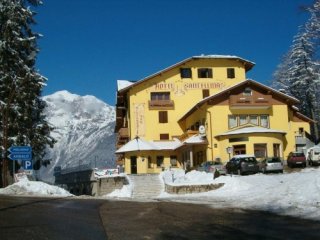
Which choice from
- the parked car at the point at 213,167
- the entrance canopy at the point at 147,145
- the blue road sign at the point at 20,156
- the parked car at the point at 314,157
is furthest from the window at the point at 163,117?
the blue road sign at the point at 20,156

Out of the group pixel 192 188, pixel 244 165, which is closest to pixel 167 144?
pixel 244 165

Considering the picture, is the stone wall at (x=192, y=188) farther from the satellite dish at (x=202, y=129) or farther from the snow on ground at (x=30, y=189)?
the satellite dish at (x=202, y=129)

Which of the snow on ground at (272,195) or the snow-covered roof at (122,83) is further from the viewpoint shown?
the snow-covered roof at (122,83)

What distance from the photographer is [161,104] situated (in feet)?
208

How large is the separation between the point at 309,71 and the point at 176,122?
23.3 meters

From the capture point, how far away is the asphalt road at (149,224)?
43.1ft

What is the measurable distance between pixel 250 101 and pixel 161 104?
13.4m

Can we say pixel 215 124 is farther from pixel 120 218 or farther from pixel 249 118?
pixel 120 218

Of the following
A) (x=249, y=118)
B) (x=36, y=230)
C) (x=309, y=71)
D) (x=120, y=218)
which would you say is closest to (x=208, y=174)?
(x=249, y=118)

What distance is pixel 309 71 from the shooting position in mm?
73688

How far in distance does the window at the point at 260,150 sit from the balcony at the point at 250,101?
5007 mm

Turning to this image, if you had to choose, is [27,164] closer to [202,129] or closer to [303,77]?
[202,129]

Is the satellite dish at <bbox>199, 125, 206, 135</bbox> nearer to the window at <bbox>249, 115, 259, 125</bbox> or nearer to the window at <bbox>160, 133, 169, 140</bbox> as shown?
the window at <bbox>249, 115, 259, 125</bbox>

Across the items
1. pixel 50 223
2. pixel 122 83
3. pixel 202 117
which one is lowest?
pixel 50 223
